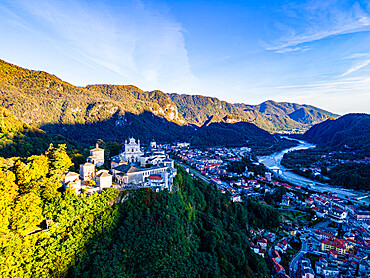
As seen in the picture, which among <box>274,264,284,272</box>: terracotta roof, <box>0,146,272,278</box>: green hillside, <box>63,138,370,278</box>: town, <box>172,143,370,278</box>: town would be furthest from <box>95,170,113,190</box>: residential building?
<box>274,264,284,272</box>: terracotta roof

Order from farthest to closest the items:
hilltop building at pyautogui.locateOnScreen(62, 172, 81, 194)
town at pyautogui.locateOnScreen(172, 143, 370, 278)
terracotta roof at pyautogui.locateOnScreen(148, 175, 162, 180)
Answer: town at pyautogui.locateOnScreen(172, 143, 370, 278)
terracotta roof at pyautogui.locateOnScreen(148, 175, 162, 180)
hilltop building at pyautogui.locateOnScreen(62, 172, 81, 194)

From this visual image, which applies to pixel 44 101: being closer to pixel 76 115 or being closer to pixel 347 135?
pixel 76 115

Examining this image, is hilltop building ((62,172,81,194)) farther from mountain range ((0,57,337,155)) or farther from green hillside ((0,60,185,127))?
green hillside ((0,60,185,127))

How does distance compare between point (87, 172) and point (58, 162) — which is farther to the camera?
point (87, 172)

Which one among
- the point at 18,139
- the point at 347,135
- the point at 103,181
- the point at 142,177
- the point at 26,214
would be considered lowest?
the point at 26,214

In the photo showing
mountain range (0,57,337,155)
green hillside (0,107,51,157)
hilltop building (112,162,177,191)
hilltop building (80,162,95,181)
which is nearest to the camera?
hilltop building (112,162,177,191)

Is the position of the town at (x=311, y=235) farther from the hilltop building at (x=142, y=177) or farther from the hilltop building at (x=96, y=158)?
the hilltop building at (x=96, y=158)

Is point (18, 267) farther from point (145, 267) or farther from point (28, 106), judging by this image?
point (28, 106)

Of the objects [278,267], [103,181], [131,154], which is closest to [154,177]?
[103,181]

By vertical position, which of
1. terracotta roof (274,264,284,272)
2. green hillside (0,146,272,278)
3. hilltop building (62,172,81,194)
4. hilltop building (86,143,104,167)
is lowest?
terracotta roof (274,264,284,272)
